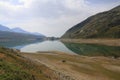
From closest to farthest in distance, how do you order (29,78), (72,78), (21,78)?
(21,78)
(29,78)
(72,78)

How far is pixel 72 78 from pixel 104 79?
6056mm

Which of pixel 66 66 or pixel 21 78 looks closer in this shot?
pixel 21 78

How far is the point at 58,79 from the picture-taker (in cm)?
3641

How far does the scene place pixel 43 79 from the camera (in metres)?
31.6

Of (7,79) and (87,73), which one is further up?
(7,79)

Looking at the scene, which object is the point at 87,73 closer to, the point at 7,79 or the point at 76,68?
the point at 76,68

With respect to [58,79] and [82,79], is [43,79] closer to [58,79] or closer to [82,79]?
[58,79]

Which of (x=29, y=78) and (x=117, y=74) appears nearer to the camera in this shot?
(x=29, y=78)

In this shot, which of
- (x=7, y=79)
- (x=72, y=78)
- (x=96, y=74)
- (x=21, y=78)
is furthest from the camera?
(x=96, y=74)

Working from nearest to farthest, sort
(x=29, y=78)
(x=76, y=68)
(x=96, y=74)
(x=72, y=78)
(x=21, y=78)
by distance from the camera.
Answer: (x=21, y=78) < (x=29, y=78) < (x=72, y=78) < (x=96, y=74) < (x=76, y=68)

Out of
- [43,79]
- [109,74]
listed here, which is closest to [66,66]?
[109,74]

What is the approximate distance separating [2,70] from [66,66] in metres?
28.7

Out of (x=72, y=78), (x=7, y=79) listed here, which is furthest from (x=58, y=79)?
(x=7, y=79)

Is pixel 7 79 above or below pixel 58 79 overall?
above
